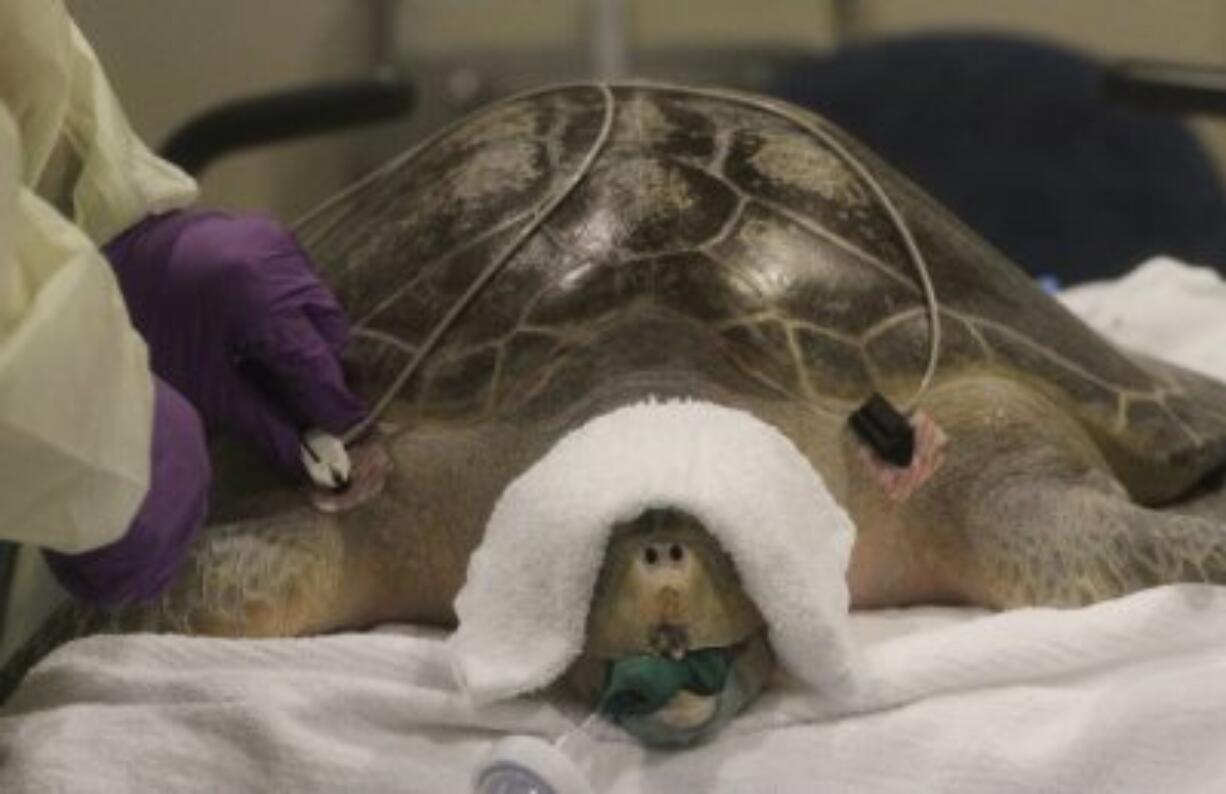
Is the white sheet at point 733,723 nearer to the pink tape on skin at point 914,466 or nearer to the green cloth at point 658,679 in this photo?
the green cloth at point 658,679

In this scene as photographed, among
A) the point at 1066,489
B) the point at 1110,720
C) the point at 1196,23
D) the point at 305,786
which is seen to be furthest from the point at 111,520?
the point at 1196,23

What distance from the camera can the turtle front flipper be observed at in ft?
2.58

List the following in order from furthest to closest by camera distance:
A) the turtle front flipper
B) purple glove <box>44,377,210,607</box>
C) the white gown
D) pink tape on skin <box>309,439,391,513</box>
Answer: pink tape on skin <box>309,439,391,513</box>, the turtle front flipper, purple glove <box>44,377,210,607</box>, the white gown

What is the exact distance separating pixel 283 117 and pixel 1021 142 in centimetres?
83

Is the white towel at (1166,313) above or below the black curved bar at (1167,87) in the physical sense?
below

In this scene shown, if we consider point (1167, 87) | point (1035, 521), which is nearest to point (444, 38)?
point (1167, 87)

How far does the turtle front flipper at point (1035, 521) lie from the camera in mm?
786

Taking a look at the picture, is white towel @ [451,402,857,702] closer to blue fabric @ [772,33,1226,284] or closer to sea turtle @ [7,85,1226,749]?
sea turtle @ [7,85,1226,749]

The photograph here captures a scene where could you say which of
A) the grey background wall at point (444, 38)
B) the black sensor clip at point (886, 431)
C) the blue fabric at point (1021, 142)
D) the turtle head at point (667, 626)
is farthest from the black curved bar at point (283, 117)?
the turtle head at point (667, 626)

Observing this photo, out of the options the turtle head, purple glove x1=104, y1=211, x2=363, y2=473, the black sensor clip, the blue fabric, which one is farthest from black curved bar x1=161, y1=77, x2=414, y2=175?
the turtle head

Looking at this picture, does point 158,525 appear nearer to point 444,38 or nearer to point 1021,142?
point 1021,142

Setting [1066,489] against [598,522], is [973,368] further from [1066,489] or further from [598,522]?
[598,522]

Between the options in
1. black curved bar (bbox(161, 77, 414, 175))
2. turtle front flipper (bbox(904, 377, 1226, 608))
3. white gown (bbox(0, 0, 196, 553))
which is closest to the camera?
white gown (bbox(0, 0, 196, 553))

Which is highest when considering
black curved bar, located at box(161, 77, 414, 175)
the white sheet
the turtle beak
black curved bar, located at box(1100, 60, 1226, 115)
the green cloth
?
the turtle beak
